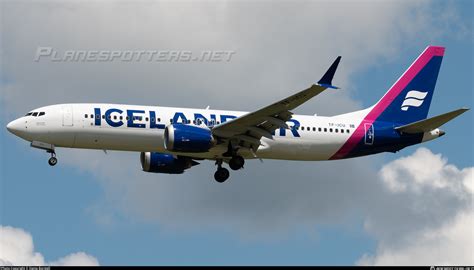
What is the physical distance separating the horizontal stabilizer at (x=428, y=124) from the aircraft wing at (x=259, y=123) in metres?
8.67

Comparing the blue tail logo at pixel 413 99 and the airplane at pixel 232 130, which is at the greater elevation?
the blue tail logo at pixel 413 99

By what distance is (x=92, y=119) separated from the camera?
53.4 metres

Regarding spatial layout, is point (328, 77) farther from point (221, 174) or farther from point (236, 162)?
point (221, 174)

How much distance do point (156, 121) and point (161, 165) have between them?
5.98 meters

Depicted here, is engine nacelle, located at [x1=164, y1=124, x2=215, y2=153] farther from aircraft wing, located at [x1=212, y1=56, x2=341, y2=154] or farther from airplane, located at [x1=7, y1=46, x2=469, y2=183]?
aircraft wing, located at [x1=212, y1=56, x2=341, y2=154]

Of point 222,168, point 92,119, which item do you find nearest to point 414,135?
point 222,168

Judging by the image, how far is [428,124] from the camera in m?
57.5

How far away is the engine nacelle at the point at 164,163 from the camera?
5956 cm

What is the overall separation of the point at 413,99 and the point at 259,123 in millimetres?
12785

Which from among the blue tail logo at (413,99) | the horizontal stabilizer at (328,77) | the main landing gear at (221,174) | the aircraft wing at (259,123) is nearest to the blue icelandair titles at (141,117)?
the aircraft wing at (259,123)

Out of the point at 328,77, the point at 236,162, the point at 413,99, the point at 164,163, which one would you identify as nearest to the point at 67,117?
the point at 164,163

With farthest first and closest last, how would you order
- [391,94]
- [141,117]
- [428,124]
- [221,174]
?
[391,94] → [221,174] → [428,124] → [141,117]

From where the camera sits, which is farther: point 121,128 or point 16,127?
point 16,127

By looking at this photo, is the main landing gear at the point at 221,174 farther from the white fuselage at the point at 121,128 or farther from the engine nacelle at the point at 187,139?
the engine nacelle at the point at 187,139
